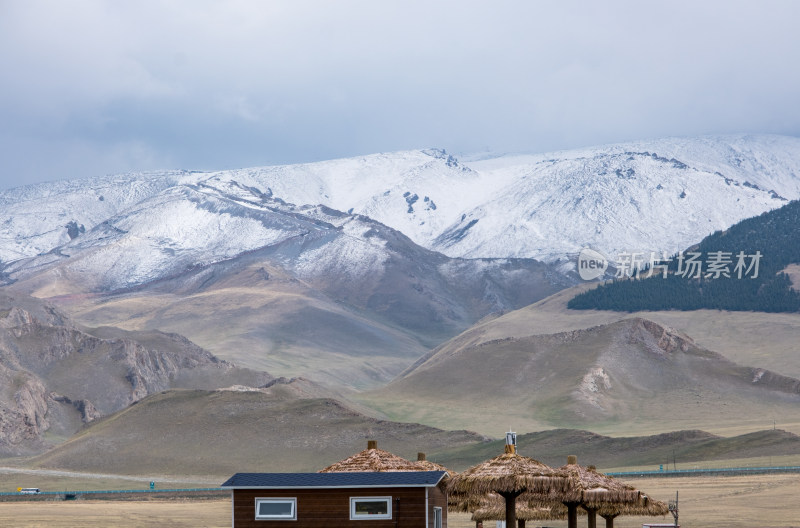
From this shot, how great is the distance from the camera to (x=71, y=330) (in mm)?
193625

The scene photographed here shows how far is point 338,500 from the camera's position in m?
38.2

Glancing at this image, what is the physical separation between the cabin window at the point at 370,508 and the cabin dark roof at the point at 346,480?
1.40ft

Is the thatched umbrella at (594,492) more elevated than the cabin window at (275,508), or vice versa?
the thatched umbrella at (594,492)

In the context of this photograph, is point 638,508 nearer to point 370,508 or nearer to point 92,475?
point 370,508

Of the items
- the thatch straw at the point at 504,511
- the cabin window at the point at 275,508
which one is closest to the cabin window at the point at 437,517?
the thatch straw at the point at 504,511

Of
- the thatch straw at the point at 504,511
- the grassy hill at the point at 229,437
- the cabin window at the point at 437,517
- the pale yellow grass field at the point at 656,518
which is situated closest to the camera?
the cabin window at the point at 437,517

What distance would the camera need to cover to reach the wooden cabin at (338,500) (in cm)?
3800

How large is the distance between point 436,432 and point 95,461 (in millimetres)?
32825

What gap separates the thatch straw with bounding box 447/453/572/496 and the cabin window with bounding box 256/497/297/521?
4899mm

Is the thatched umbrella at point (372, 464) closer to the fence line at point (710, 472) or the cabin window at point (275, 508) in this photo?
the cabin window at point (275, 508)

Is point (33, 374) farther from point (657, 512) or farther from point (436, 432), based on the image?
point (657, 512)

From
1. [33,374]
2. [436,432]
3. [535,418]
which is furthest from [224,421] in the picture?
[33,374]

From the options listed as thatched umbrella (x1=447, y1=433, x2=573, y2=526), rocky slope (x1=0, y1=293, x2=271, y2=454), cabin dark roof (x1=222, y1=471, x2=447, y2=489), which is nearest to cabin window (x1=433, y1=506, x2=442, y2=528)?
thatched umbrella (x1=447, y1=433, x2=573, y2=526)

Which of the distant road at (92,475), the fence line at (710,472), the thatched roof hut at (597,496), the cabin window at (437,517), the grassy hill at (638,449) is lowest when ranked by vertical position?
the cabin window at (437,517)
